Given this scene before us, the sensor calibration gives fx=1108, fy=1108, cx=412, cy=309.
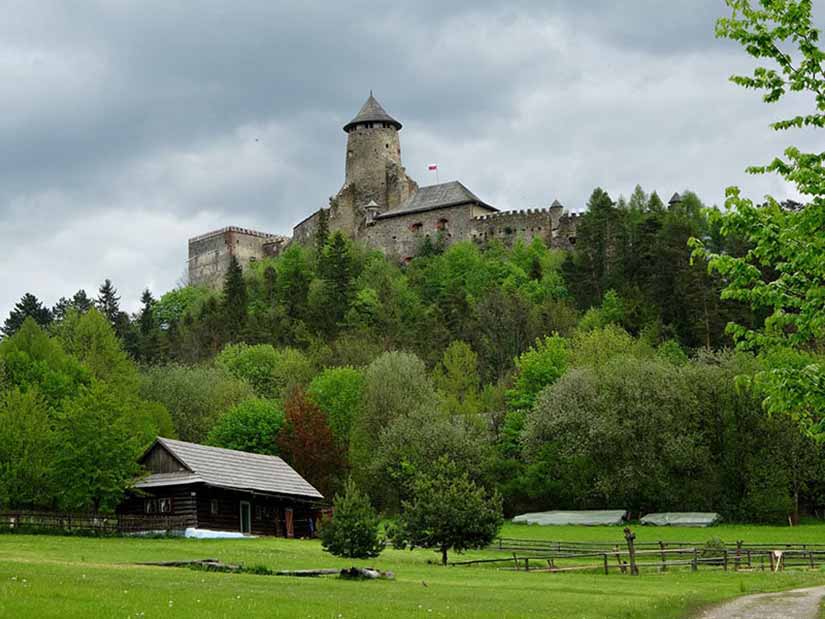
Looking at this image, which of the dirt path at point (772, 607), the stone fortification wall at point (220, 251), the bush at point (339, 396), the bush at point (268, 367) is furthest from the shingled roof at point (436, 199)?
the dirt path at point (772, 607)

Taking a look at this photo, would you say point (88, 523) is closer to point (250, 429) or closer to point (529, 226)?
point (250, 429)

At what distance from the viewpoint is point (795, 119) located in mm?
18656

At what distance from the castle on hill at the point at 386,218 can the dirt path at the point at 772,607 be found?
305ft

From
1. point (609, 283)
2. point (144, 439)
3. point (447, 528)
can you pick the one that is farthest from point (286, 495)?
point (609, 283)

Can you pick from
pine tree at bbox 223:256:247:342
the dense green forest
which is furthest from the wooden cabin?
pine tree at bbox 223:256:247:342

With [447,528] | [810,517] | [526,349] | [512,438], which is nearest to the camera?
[447,528]

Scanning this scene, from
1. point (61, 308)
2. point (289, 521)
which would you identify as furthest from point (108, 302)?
point (289, 521)

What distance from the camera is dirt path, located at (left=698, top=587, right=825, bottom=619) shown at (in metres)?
22.3

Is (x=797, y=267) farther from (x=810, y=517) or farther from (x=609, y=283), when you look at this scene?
(x=609, y=283)

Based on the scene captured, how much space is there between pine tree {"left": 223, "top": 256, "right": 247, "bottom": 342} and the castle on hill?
17887mm

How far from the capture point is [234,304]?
113 meters

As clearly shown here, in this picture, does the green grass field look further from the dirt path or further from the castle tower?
the castle tower

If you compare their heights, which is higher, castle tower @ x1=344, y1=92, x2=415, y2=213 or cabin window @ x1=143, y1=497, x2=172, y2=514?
castle tower @ x1=344, y1=92, x2=415, y2=213

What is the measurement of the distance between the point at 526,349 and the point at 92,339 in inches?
1482
